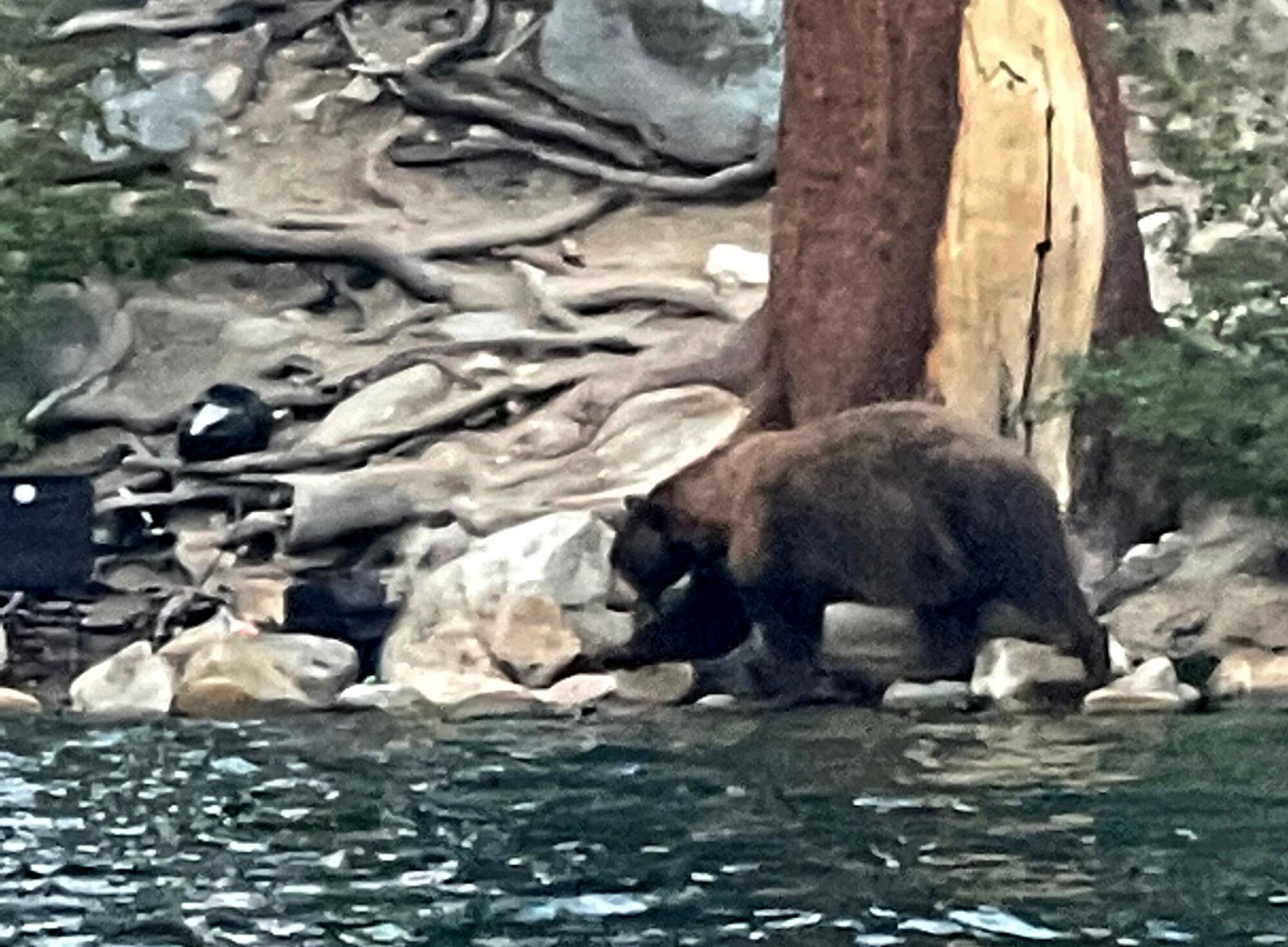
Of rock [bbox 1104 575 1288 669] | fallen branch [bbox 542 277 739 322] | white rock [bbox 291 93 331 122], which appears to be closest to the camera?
rock [bbox 1104 575 1288 669]

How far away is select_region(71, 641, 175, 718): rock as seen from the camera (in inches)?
325

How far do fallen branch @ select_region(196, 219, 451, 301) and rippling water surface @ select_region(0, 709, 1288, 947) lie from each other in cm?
479

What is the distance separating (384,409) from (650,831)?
16.3 feet

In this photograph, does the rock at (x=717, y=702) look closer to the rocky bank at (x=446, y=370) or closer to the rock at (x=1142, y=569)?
the rocky bank at (x=446, y=370)

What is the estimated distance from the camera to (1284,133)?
9.24 m

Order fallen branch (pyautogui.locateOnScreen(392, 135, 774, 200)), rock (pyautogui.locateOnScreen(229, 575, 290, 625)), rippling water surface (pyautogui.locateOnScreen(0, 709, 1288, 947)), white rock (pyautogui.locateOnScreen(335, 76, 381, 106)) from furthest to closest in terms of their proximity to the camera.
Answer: white rock (pyautogui.locateOnScreen(335, 76, 381, 106)), fallen branch (pyautogui.locateOnScreen(392, 135, 774, 200)), rock (pyautogui.locateOnScreen(229, 575, 290, 625)), rippling water surface (pyautogui.locateOnScreen(0, 709, 1288, 947))

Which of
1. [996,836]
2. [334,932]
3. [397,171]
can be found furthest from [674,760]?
[397,171]

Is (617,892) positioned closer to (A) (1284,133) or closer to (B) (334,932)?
(B) (334,932)

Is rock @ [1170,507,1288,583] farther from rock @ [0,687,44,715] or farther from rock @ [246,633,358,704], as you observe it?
rock @ [0,687,44,715]

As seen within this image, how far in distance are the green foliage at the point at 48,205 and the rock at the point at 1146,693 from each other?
476 cm

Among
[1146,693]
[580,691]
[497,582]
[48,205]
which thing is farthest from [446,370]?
[1146,693]

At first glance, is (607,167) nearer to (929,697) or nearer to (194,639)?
(194,639)

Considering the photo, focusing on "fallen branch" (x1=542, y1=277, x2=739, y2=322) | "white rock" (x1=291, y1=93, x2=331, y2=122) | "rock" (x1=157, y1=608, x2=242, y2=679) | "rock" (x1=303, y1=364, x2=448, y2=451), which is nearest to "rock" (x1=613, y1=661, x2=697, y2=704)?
"rock" (x1=157, y1=608, x2=242, y2=679)

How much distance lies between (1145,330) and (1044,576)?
148 centimetres
